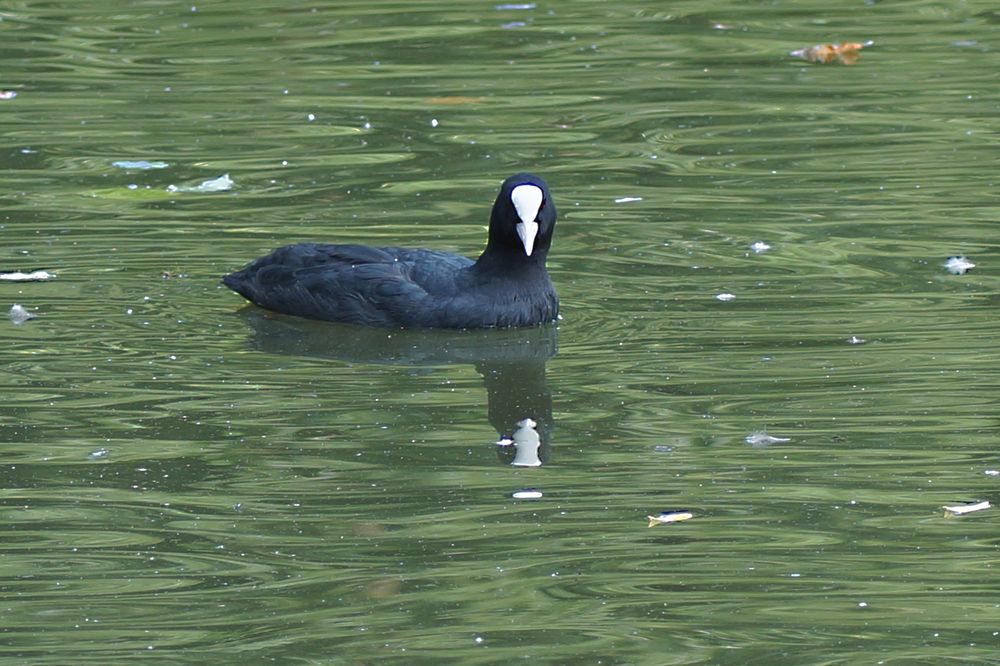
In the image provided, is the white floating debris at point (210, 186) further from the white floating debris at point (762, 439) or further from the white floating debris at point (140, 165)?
the white floating debris at point (762, 439)

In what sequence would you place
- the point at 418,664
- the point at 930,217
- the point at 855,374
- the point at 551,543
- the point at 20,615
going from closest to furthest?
the point at 418,664 < the point at 20,615 < the point at 551,543 < the point at 855,374 < the point at 930,217

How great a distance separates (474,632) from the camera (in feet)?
18.5

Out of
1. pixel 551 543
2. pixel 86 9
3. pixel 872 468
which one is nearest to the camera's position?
pixel 551 543

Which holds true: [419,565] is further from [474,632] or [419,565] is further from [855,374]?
[855,374]

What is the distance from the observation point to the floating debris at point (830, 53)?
13734 millimetres

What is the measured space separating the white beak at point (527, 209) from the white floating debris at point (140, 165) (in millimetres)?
3439

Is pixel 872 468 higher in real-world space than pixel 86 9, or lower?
lower

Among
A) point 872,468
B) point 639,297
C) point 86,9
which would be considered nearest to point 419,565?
point 872,468

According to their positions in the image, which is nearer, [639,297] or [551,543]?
[551,543]

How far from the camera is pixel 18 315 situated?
8.83 meters

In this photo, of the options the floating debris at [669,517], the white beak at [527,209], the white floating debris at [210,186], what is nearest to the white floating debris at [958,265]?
the white beak at [527,209]

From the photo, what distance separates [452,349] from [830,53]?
19.9 feet

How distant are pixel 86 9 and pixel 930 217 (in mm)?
7809

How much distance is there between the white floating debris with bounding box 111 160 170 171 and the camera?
1150 centimetres
